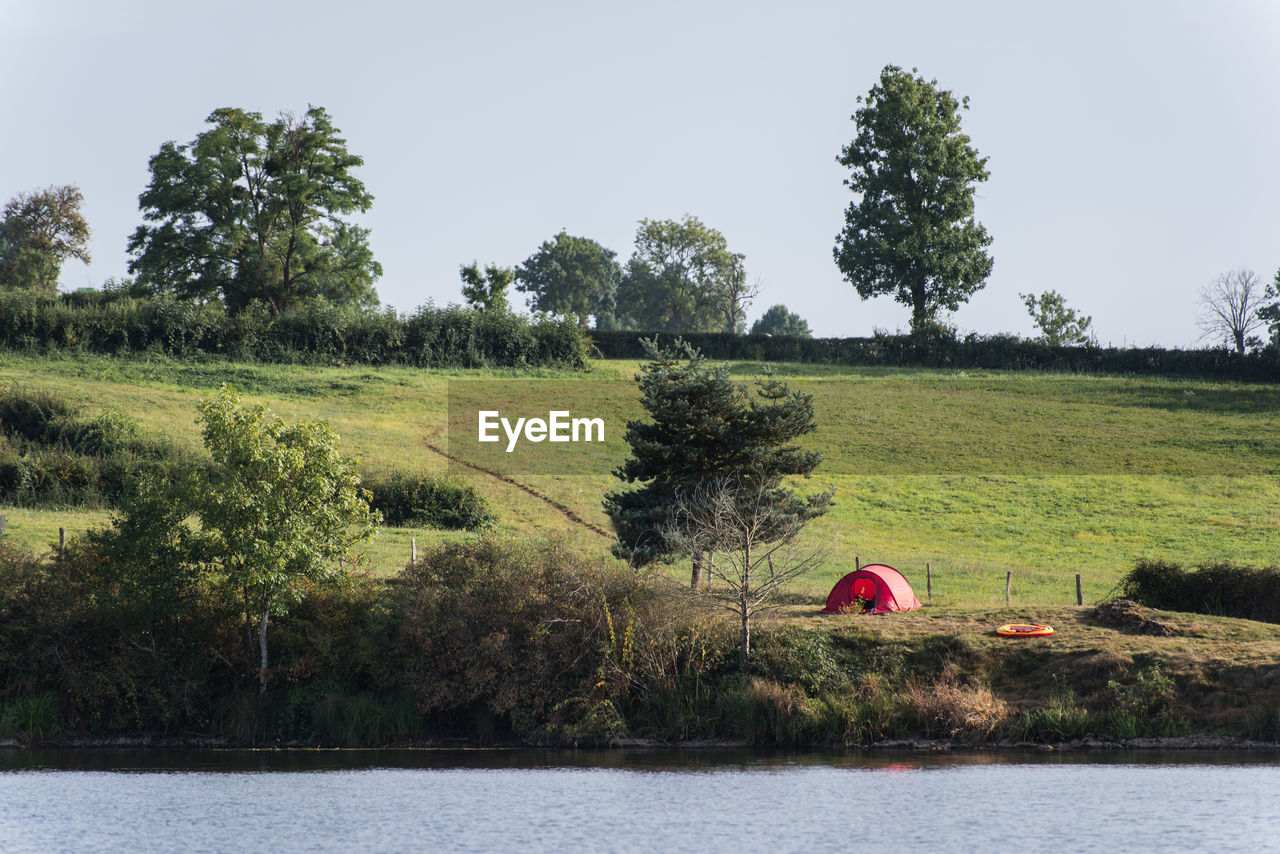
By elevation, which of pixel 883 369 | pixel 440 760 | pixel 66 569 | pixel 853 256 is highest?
pixel 853 256

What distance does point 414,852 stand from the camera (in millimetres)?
23281

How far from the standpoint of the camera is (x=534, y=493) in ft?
198

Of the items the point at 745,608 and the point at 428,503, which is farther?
the point at 428,503

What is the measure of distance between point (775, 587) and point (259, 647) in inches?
524

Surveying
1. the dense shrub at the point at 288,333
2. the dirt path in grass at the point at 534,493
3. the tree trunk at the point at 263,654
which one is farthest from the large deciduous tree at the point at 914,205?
the tree trunk at the point at 263,654

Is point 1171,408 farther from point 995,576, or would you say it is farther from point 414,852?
point 414,852

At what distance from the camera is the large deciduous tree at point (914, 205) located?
10362 centimetres

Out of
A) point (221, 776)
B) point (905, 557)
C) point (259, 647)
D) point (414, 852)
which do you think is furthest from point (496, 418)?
point (414, 852)

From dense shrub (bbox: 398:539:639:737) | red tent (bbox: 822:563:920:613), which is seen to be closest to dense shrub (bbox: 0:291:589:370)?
red tent (bbox: 822:563:920:613)

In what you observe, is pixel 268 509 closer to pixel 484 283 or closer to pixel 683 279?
pixel 484 283

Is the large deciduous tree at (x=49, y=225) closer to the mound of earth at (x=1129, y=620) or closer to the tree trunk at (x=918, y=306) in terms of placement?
the tree trunk at (x=918, y=306)

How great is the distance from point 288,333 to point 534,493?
35.6 meters

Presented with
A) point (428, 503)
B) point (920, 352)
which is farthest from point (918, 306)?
point (428, 503)

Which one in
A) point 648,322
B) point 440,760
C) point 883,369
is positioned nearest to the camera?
point 440,760
